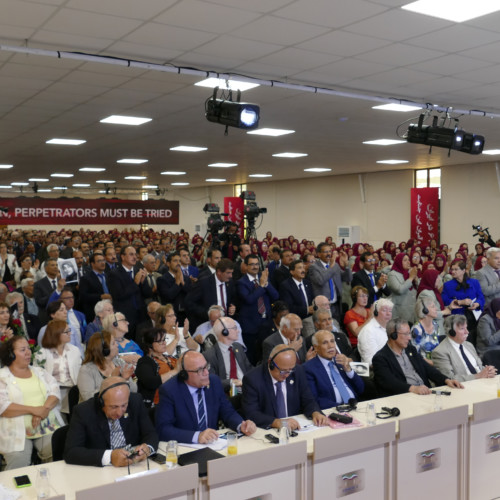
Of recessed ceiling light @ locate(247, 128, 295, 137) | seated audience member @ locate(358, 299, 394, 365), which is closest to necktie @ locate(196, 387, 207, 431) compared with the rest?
seated audience member @ locate(358, 299, 394, 365)

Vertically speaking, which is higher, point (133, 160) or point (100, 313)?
point (133, 160)

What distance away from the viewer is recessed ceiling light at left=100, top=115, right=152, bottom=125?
25.6 feet

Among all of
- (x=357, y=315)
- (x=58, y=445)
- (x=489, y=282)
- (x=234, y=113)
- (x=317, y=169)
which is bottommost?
(x=58, y=445)

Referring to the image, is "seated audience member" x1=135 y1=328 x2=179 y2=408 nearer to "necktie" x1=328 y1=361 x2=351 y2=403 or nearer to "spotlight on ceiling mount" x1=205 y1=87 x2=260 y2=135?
"necktie" x1=328 y1=361 x2=351 y2=403

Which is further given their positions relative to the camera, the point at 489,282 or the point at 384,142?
the point at 384,142

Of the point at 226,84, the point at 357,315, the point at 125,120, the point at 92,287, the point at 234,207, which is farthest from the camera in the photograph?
the point at 234,207

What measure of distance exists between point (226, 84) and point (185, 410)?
11.0ft

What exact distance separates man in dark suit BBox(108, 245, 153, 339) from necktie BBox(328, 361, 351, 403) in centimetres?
260

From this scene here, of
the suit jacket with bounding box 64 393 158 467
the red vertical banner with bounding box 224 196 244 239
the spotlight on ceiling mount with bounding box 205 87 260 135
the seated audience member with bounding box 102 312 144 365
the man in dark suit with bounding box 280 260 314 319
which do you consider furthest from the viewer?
the red vertical banner with bounding box 224 196 244 239

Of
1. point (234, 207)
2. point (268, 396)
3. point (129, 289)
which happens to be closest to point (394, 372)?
point (268, 396)

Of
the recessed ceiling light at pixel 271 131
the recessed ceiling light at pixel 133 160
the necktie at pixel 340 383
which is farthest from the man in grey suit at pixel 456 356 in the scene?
the recessed ceiling light at pixel 133 160

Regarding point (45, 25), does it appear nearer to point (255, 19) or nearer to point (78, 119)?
point (255, 19)

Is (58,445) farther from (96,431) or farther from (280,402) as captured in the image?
(280,402)

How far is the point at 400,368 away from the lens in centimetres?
452
